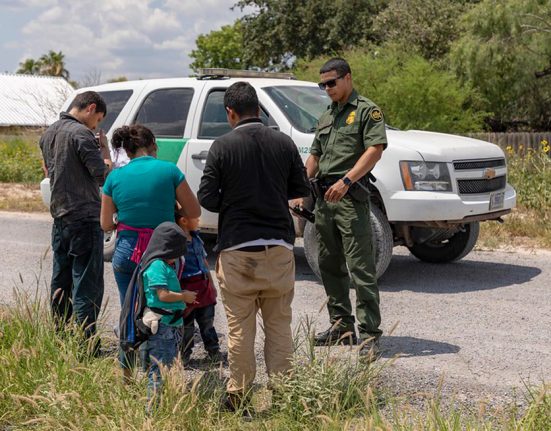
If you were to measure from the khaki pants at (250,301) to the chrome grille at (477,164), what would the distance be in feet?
12.5

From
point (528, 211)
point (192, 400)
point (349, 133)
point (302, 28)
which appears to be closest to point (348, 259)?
point (349, 133)

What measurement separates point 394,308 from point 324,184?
1865mm

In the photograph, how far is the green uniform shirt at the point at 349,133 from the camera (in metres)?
6.08

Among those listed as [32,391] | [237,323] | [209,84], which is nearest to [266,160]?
[237,323]

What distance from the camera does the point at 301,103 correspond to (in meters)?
9.04

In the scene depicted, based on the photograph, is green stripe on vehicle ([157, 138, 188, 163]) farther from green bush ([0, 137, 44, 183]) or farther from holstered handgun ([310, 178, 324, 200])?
green bush ([0, 137, 44, 183])

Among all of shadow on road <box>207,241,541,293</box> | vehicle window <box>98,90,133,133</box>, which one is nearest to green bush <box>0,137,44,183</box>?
vehicle window <box>98,90,133,133</box>

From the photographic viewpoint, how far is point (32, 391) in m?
4.76

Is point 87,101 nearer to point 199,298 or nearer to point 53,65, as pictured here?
point 199,298

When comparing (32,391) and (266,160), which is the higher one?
(266,160)

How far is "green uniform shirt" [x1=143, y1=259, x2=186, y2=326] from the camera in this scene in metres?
4.77

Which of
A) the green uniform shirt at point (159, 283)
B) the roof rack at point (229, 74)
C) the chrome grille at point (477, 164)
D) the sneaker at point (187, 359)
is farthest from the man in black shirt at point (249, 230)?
the roof rack at point (229, 74)

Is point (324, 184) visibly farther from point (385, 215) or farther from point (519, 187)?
point (519, 187)

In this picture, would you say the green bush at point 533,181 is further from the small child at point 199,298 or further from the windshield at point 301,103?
the small child at point 199,298
